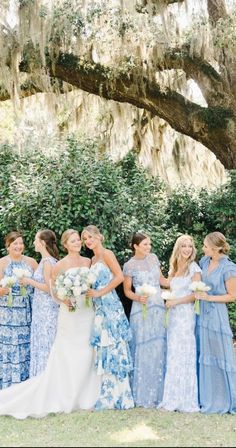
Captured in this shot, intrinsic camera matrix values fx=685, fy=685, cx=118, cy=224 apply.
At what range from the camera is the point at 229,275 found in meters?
6.59

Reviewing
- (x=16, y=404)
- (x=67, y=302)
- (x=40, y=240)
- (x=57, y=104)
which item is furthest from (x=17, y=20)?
(x=16, y=404)

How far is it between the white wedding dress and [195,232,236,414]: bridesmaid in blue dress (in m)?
1.05

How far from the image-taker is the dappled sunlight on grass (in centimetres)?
546

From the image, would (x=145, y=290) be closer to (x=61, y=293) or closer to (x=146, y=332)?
(x=146, y=332)

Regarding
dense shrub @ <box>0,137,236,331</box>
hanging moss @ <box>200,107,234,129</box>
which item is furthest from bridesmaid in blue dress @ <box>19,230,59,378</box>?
hanging moss @ <box>200,107,234,129</box>

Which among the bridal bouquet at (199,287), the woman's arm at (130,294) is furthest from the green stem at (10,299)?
the bridal bouquet at (199,287)

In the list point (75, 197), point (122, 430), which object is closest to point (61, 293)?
point (122, 430)

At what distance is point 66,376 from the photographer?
21.8 ft

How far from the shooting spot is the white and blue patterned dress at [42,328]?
7.02m

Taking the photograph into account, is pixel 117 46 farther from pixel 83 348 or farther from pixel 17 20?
pixel 83 348

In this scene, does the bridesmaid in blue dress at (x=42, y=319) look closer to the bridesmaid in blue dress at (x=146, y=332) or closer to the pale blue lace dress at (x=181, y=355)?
the bridesmaid in blue dress at (x=146, y=332)

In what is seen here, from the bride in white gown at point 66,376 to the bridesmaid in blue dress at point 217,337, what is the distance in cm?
105

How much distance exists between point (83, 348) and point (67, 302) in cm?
48

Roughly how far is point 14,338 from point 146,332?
1411mm
